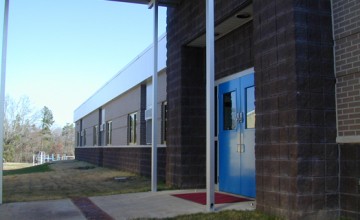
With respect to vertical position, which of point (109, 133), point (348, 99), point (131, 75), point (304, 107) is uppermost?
point (131, 75)

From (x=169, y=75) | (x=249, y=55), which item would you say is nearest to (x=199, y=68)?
(x=169, y=75)

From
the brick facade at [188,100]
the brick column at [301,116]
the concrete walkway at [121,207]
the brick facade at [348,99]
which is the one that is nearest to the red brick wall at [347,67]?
the brick facade at [348,99]

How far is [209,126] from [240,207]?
5.42 ft

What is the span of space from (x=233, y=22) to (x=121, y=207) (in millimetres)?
4625

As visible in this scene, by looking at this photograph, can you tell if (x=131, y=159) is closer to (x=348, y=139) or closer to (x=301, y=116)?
(x=301, y=116)

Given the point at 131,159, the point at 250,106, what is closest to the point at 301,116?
the point at 250,106

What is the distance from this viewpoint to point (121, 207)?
905cm

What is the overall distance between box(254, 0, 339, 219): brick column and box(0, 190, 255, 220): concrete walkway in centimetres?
144

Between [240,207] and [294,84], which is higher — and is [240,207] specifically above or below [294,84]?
below

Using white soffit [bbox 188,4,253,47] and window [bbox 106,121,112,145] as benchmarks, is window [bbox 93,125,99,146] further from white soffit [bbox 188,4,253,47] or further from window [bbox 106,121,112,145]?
white soffit [bbox 188,4,253,47]

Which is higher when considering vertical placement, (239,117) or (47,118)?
(47,118)

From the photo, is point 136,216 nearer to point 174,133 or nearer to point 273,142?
point 273,142

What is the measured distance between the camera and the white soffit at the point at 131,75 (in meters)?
16.8

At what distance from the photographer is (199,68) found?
40.1 ft
